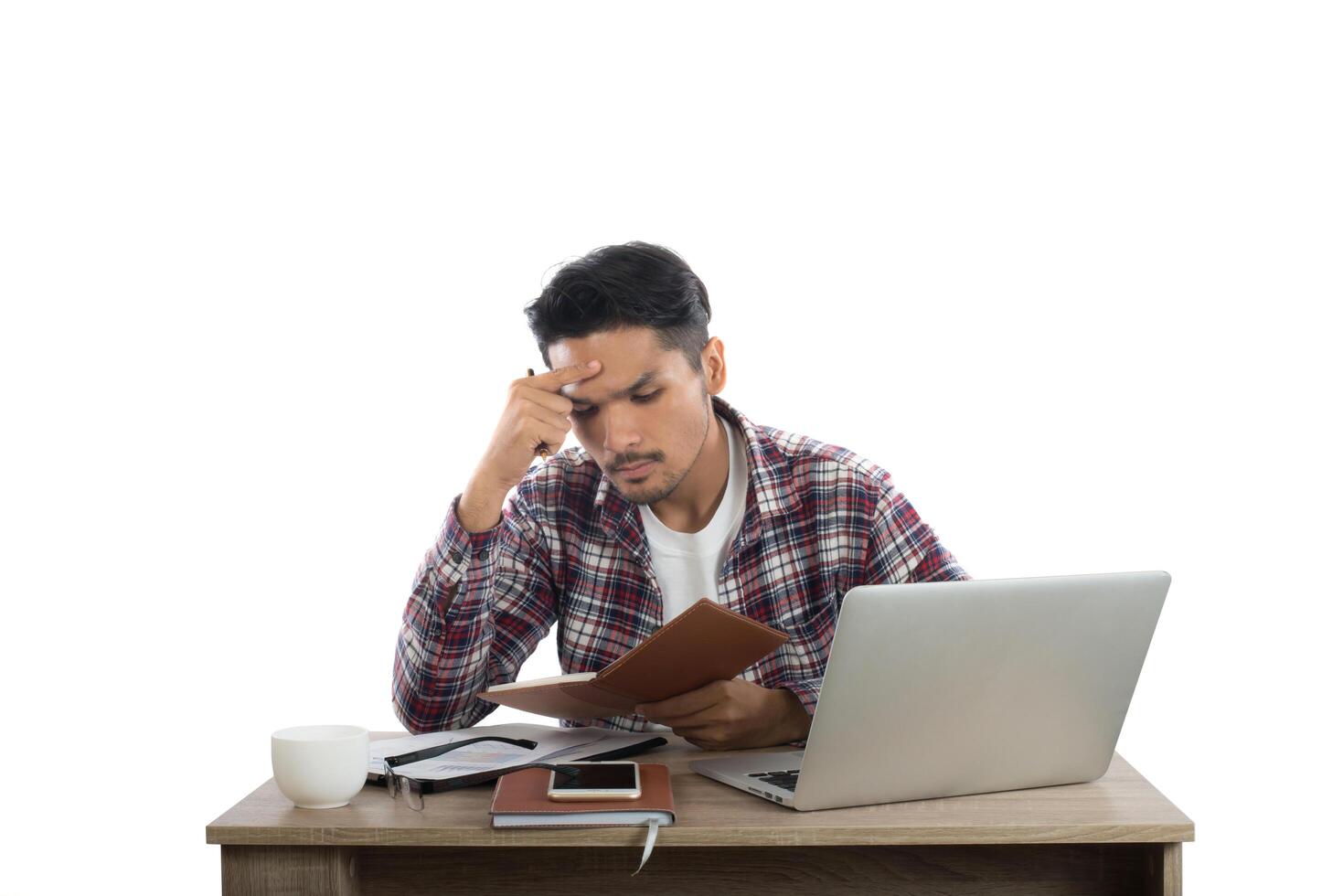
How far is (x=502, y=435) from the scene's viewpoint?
1.74m

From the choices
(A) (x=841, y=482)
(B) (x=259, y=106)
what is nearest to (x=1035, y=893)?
(A) (x=841, y=482)

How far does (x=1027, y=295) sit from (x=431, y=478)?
5.04 ft

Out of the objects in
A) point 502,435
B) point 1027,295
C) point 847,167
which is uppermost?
point 847,167

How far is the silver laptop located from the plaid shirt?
1.63 feet

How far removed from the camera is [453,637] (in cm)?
176

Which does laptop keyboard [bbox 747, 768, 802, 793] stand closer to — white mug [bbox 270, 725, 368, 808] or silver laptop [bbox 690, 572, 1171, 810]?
silver laptop [bbox 690, 572, 1171, 810]

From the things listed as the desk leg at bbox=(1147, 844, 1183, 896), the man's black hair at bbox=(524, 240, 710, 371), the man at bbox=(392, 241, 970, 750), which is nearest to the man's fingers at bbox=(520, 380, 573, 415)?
the man at bbox=(392, 241, 970, 750)

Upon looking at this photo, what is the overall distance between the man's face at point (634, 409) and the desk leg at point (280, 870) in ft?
2.66

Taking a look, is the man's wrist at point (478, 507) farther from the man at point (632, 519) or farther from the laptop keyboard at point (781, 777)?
the laptop keyboard at point (781, 777)

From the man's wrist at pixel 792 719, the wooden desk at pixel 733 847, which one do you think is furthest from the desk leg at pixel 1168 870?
the man's wrist at pixel 792 719

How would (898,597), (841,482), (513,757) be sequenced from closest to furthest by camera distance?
(898,597)
(513,757)
(841,482)

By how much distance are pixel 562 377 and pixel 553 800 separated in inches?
29.7

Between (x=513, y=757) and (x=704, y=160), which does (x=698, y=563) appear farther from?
(x=704, y=160)

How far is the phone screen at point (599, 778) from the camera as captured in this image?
126cm
